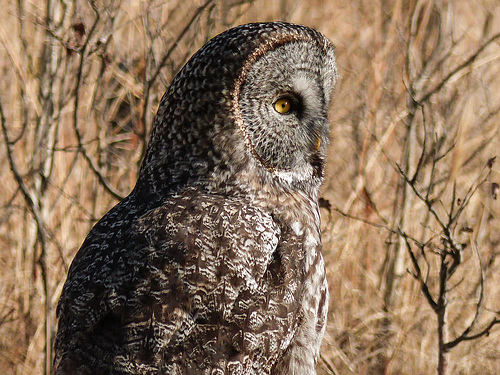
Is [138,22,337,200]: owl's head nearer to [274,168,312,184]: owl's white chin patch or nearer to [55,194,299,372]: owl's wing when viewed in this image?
[274,168,312,184]: owl's white chin patch

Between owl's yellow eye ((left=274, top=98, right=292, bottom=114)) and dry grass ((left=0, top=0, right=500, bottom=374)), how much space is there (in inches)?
32.3

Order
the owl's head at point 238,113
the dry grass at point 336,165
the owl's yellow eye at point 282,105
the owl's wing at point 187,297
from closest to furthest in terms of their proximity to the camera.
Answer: the owl's wing at point 187,297, the owl's head at point 238,113, the owl's yellow eye at point 282,105, the dry grass at point 336,165

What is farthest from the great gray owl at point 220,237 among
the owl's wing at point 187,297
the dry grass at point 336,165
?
the dry grass at point 336,165

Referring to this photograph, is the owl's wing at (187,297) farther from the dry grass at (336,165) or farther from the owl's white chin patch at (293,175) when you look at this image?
the dry grass at (336,165)

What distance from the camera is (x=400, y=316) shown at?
431 centimetres

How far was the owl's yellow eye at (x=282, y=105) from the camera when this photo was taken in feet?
8.94

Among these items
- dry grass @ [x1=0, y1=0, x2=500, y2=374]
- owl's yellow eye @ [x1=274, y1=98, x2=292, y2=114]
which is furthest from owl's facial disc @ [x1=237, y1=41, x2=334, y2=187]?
dry grass @ [x1=0, y1=0, x2=500, y2=374]

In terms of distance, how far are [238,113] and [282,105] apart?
21 centimetres

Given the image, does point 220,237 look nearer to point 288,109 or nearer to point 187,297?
point 187,297

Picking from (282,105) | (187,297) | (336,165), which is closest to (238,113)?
(282,105)

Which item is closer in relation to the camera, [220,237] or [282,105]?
[220,237]

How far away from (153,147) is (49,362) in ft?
5.20

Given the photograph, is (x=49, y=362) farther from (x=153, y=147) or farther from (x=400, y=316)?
(x=400, y=316)

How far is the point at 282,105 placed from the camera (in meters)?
2.74
